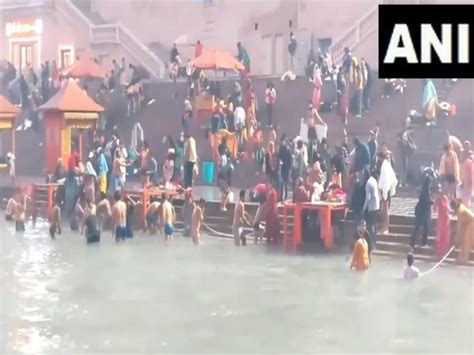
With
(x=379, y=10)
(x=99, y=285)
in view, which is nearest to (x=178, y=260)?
(x=99, y=285)

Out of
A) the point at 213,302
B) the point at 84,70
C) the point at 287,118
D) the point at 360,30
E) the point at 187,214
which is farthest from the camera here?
the point at 84,70

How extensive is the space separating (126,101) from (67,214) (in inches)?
26.1

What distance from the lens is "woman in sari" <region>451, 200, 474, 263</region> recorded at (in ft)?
14.8

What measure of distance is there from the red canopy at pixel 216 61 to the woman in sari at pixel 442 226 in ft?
3.96

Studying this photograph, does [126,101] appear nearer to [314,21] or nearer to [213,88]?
[213,88]

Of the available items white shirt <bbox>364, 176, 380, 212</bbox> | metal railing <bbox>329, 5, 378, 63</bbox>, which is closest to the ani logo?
metal railing <bbox>329, 5, 378, 63</bbox>

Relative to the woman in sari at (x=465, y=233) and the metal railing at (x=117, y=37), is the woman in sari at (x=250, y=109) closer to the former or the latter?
the metal railing at (x=117, y=37)

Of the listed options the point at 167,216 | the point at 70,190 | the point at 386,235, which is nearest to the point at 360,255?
the point at 386,235

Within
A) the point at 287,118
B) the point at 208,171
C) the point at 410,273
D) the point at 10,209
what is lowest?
the point at 410,273

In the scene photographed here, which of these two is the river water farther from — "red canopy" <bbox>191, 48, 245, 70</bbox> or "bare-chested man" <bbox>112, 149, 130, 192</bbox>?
"red canopy" <bbox>191, 48, 245, 70</bbox>

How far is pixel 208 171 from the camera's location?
4879 mm

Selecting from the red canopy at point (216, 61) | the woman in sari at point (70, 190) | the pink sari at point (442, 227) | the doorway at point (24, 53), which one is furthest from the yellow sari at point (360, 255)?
the doorway at point (24, 53)

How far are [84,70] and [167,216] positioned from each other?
0.88 meters

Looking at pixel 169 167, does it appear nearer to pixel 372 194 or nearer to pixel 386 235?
pixel 372 194
